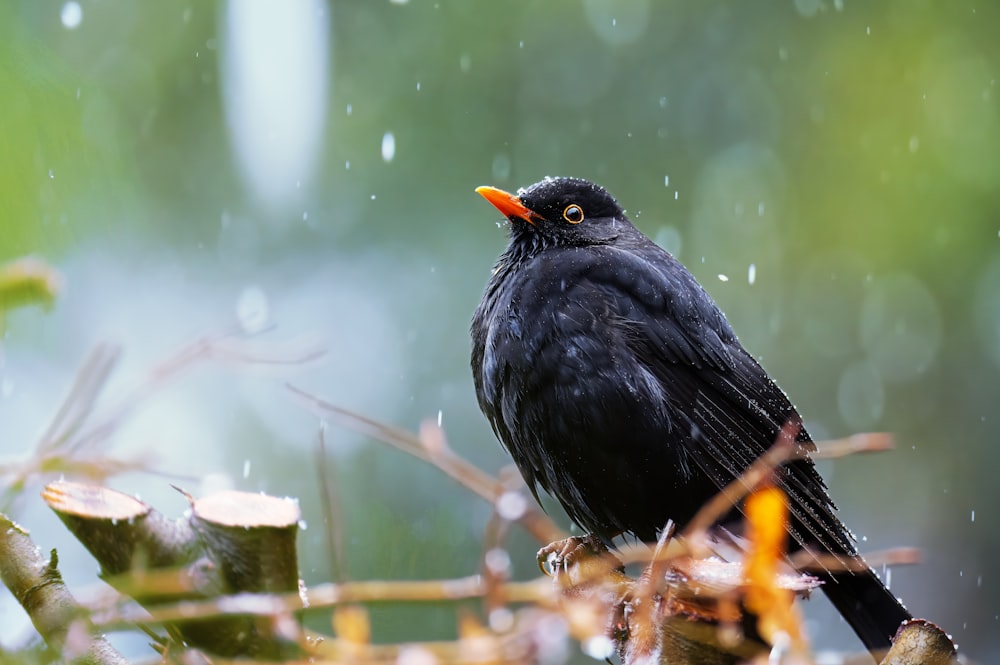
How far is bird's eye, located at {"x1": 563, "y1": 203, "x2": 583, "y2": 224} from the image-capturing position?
14.0 ft

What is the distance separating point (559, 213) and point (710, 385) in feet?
3.26

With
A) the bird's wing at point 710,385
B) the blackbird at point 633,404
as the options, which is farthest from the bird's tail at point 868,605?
the bird's wing at point 710,385

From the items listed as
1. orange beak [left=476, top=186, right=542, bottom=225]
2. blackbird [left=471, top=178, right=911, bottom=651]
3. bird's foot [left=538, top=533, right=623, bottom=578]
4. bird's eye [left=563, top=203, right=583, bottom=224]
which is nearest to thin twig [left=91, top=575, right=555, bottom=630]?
blackbird [left=471, top=178, right=911, bottom=651]

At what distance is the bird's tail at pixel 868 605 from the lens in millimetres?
3268

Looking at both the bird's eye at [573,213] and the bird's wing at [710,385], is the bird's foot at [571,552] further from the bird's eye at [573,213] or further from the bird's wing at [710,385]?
the bird's eye at [573,213]

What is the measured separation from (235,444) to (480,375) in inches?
110

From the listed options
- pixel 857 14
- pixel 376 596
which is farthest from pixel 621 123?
pixel 376 596

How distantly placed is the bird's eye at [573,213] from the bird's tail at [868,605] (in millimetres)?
1714

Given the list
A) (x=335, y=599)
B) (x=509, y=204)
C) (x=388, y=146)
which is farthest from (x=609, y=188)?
(x=335, y=599)

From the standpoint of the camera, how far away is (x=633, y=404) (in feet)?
11.3

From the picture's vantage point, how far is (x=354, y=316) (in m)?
6.31

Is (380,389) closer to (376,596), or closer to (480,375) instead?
(480,375)

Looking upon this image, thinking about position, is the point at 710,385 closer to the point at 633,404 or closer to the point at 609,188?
the point at 633,404

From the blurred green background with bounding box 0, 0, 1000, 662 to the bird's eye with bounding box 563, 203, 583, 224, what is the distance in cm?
198
